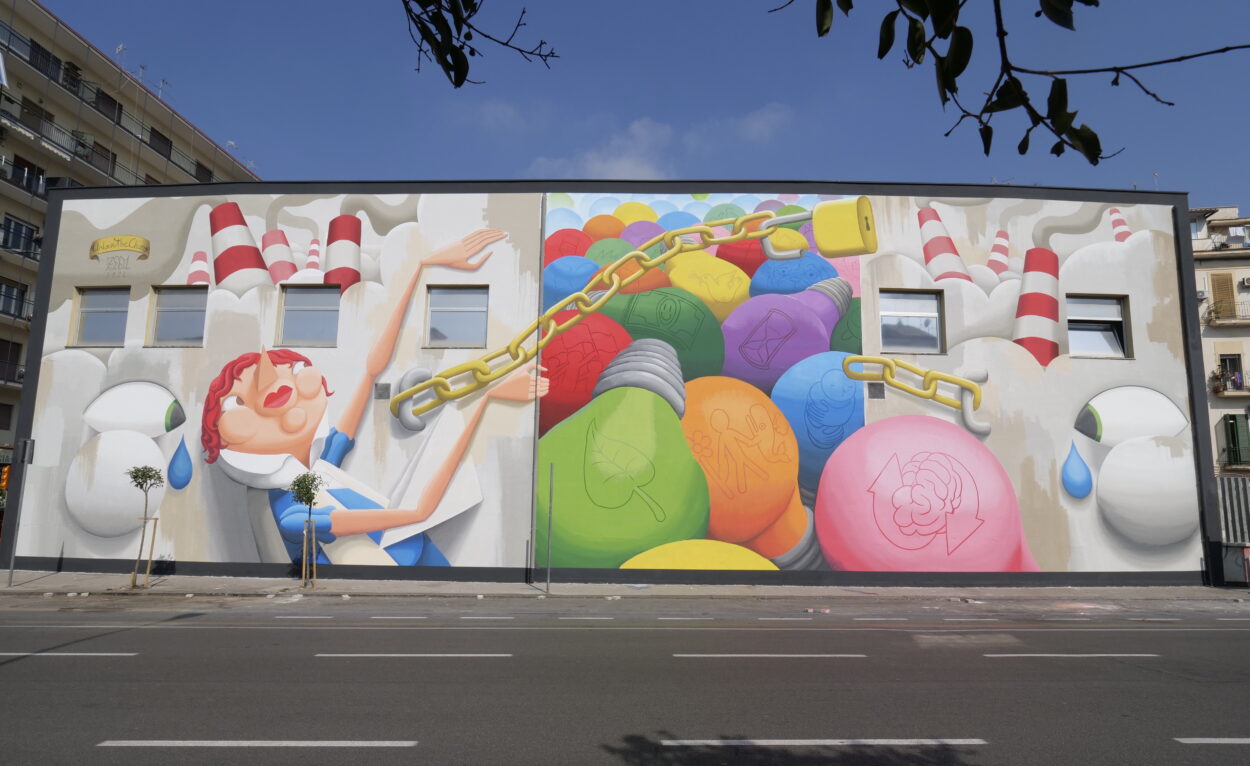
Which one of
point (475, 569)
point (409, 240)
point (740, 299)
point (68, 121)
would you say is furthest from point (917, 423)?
point (68, 121)

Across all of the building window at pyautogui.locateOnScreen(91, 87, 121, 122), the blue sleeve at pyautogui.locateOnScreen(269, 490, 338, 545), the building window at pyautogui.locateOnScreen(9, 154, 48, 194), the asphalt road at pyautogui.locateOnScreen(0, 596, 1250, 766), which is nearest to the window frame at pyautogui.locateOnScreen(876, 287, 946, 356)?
the asphalt road at pyautogui.locateOnScreen(0, 596, 1250, 766)

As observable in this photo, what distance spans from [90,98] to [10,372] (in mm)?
15037

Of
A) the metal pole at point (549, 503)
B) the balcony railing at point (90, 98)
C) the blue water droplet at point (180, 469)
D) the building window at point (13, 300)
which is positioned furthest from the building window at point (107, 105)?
the metal pole at point (549, 503)

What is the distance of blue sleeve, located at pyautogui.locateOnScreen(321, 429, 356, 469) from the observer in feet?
63.7

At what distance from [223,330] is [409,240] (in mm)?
5407

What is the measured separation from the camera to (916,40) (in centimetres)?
255

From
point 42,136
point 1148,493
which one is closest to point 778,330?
point 1148,493

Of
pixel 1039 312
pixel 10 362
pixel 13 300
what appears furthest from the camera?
pixel 13 300

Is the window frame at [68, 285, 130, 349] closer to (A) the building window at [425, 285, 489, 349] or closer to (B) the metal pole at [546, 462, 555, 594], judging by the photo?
(A) the building window at [425, 285, 489, 349]

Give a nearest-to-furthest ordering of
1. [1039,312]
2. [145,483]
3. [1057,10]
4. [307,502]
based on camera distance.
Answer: [1057,10] → [307,502] → [145,483] → [1039,312]

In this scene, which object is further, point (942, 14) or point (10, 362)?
point (10, 362)

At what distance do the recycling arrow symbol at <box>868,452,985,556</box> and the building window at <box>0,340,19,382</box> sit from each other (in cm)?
3689

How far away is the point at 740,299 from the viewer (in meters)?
19.8

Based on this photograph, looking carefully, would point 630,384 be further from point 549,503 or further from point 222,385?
point 222,385
